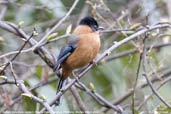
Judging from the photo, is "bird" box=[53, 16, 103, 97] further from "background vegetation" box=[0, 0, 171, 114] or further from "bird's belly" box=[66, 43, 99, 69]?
"background vegetation" box=[0, 0, 171, 114]

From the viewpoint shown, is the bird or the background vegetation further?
the background vegetation

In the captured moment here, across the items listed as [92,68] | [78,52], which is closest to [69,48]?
[78,52]

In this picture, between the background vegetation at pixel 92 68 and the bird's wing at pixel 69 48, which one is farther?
the background vegetation at pixel 92 68

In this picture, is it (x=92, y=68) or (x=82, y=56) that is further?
(x=92, y=68)

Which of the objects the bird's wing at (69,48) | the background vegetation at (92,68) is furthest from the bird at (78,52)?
the background vegetation at (92,68)

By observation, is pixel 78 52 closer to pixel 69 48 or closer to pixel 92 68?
pixel 69 48

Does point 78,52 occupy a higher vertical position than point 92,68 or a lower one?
lower

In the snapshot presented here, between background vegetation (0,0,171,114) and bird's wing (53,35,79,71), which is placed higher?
background vegetation (0,0,171,114)

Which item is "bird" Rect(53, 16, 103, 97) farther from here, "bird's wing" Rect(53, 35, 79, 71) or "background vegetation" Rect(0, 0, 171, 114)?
"background vegetation" Rect(0, 0, 171, 114)

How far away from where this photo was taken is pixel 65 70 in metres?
4.39

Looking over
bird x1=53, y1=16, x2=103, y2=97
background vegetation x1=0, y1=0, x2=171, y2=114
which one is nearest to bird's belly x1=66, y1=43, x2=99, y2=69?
bird x1=53, y1=16, x2=103, y2=97

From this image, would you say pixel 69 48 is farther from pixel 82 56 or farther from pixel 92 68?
pixel 92 68

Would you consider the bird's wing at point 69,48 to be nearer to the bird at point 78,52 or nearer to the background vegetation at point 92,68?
the bird at point 78,52

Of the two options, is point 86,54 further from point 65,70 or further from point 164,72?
point 164,72
